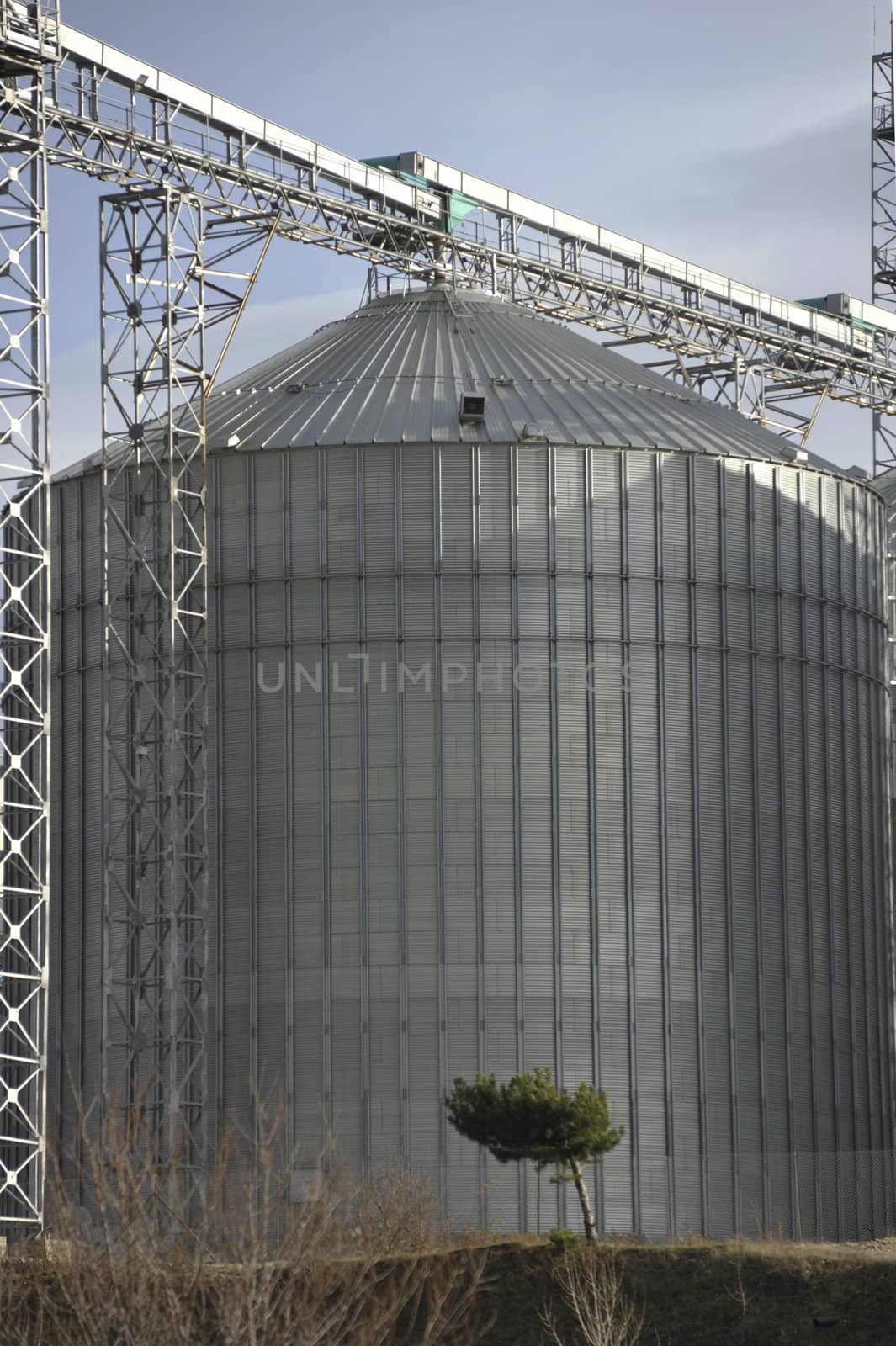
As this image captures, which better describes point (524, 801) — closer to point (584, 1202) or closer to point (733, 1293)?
point (584, 1202)

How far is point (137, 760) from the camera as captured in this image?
252 feet

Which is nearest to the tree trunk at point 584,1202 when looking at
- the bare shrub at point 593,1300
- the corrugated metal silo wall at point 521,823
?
the bare shrub at point 593,1300

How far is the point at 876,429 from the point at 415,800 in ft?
150

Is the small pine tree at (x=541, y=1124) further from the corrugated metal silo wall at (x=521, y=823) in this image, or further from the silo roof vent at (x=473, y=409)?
the silo roof vent at (x=473, y=409)

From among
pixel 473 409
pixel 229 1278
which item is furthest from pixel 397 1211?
pixel 473 409

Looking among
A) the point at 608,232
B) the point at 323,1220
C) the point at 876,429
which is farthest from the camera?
the point at 876,429

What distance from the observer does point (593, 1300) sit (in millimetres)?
63281

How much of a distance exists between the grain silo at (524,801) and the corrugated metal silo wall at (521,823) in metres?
0.10

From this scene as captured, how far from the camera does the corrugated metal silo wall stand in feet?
245

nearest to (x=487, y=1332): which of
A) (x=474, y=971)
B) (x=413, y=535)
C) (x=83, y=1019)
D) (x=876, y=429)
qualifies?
(x=474, y=971)

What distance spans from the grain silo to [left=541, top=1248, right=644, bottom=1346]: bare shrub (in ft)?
27.6

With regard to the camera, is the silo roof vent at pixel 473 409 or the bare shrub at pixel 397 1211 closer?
the bare shrub at pixel 397 1211

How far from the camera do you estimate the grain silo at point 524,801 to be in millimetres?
74688

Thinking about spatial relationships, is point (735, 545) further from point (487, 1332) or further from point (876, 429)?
point (876, 429)
